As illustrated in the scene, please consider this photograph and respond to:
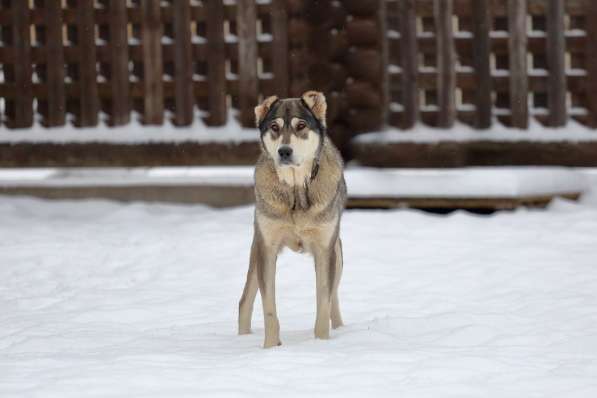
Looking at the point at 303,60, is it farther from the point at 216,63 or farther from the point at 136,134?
the point at 136,134

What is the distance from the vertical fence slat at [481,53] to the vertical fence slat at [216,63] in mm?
2490

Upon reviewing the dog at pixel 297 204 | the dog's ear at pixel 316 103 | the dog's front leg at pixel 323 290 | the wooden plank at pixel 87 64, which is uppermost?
the wooden plank at pixel 87 64

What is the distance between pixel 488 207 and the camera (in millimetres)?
9297

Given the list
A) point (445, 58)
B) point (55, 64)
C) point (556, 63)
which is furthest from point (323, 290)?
point (55, 64)

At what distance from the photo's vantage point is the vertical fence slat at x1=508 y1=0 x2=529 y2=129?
987 cm

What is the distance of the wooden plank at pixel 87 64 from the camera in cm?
1049

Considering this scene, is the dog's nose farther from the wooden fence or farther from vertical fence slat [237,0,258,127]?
vertical fence slat [237,0,258,127]

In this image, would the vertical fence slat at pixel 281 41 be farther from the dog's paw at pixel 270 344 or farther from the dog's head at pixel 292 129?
the dog's paw at pixel 270 344

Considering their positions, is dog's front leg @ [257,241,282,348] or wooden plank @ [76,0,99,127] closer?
dog's front leg @ [257,241,282,348]

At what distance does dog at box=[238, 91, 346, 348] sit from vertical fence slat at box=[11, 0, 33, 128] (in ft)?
20.4

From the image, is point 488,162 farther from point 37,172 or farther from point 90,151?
point 37,172

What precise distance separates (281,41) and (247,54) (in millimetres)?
369

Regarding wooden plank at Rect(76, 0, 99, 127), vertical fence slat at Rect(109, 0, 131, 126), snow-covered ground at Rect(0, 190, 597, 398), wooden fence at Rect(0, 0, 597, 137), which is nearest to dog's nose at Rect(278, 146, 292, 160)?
snow-covered ground at Rect(0, 190, 597, 398)

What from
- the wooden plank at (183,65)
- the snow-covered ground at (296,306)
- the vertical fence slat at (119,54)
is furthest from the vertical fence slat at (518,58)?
the vertical fence slat at (119,54)
